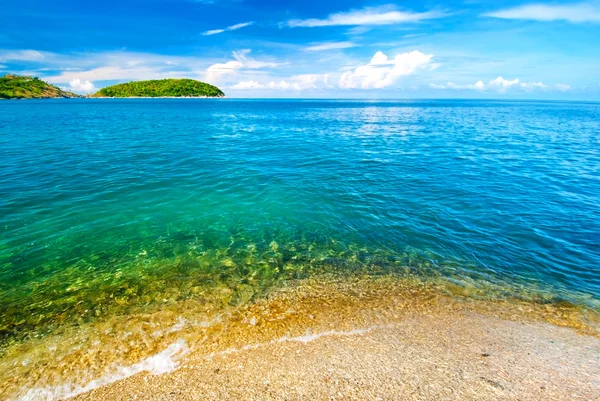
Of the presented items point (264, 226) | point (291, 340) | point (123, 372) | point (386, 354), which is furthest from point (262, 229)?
point (386, 354)

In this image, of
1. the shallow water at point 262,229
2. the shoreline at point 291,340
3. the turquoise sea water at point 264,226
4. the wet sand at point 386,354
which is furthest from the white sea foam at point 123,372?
the turquoise sea water at point 264,226

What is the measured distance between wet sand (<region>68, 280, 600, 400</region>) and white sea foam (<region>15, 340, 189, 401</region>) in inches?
7.7

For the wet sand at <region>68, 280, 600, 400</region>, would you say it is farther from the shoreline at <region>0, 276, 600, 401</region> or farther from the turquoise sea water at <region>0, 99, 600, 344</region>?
the turquoise sea water at <region>0, 99, 600, 344</region>

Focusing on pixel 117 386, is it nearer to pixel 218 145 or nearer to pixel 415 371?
pixel 415 371

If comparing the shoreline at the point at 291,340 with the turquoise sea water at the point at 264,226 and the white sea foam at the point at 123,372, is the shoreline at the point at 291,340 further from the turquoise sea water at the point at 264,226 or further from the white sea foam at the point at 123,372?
the turquoise sea water at the point at 264,226

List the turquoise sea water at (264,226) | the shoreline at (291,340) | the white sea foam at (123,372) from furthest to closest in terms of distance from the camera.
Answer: the turquoise sea water at (264,226)
the shoreline at (291,340)
the white sea foam at (123,372)

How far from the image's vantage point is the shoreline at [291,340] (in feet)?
23.3

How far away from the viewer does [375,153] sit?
3759 centimetres

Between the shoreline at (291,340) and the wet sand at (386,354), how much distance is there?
0.04 m

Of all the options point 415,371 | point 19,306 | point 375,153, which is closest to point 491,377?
point 415,371

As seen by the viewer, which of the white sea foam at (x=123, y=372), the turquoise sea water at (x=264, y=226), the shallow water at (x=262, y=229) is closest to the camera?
the white sea foam at (x=123, y=372)

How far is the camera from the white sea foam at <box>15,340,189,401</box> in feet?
22.9

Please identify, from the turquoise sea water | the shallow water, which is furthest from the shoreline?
the turquoise sea water

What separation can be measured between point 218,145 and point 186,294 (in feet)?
116
